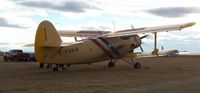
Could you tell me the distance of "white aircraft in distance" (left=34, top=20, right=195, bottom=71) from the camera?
85.7 ft

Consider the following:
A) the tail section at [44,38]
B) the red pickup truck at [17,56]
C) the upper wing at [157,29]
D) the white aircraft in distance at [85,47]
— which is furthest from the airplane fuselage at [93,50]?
the red pickup truck at [17,56]

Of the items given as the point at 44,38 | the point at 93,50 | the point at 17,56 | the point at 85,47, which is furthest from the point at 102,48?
the point at 17,56

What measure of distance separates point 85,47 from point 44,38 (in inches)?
114

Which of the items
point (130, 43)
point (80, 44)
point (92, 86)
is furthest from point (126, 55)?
point (92, 86)

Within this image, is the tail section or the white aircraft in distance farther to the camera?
the white aircraft in distance

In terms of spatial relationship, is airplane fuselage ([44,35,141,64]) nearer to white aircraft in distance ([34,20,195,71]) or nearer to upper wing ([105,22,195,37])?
white aircraft in distance ([34,20,195,71])

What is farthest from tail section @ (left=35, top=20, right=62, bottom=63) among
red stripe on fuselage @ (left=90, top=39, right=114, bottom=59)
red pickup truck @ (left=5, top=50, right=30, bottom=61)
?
red pickup truck @ (left=5, top=50, right=30, bottom=61)

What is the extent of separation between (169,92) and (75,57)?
12.9 m

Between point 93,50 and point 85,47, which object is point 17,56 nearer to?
point 93,50

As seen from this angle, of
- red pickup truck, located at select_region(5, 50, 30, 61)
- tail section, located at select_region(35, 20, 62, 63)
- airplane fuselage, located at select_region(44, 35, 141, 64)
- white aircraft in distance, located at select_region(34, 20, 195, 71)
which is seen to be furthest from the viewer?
red pickup truck, located at select_region(5, 50, 30, 61)

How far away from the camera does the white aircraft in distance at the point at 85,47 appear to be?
85.7 ft

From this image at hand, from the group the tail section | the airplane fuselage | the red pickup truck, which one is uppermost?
the tail section

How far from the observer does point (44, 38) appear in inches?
1035

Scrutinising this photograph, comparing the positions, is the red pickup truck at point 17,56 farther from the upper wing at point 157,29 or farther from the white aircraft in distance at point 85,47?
the upper wing at point 157,29
